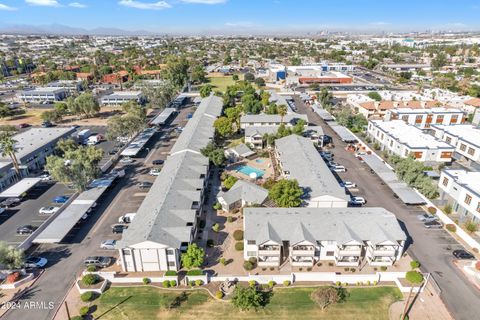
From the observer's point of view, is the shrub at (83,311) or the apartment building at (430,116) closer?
the shrub at (83,311)

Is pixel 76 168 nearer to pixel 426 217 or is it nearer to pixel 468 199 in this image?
pixel 426 217

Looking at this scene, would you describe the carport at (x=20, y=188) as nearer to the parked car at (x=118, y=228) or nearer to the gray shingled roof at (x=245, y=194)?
the parked car at (x=118, y=228)

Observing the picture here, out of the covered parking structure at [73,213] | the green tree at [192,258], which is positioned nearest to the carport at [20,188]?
the covered parking structure at [73,213]

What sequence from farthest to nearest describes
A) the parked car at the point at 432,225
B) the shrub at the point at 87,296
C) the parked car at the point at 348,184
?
the parked car at the point at 348,184 < the parked car at the point at 432,225 < the shrub at the point at 87,296

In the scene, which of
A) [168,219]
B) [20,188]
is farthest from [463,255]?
[20,188]

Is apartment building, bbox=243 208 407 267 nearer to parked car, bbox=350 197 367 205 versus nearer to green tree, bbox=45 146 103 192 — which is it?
parked car, bbox=350 197 367 205

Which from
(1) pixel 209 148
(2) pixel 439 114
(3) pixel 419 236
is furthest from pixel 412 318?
(2) pixel 439 114
